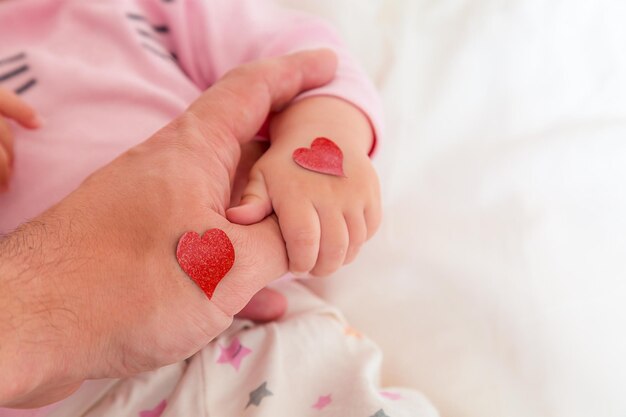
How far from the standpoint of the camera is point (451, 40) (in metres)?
1.23

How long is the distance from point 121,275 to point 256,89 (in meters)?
0.33

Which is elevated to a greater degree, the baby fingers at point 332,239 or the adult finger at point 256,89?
the adult finger at point 256,89

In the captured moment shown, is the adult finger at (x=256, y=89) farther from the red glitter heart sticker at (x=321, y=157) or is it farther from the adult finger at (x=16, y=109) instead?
the adult finger at (x=16, y=109)

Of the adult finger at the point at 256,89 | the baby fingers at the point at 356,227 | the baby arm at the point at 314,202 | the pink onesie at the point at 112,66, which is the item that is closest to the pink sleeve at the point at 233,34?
the pink onesie at the point at 112,66

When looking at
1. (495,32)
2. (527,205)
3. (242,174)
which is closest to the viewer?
(242,174)

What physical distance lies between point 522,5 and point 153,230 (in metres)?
0.94

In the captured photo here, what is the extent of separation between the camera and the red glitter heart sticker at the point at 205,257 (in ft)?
2.09

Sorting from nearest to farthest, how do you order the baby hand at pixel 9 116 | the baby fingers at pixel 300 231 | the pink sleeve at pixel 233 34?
the baby fingers at pixel 300 231
the baby hand at pixel 9 116
the pink sleeve at pixel 233 34

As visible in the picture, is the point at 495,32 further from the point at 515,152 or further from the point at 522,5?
the point at 515,152

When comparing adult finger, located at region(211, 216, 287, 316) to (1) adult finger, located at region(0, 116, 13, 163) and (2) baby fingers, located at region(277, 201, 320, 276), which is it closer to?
(2) baby fingers, located at region(277, 201, 320, 276)

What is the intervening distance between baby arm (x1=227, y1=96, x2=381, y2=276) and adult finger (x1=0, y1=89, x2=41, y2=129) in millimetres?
372

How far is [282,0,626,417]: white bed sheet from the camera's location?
88cm

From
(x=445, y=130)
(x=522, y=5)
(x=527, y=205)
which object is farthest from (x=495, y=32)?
(x=527, y=205)

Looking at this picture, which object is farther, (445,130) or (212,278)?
(445,130)
